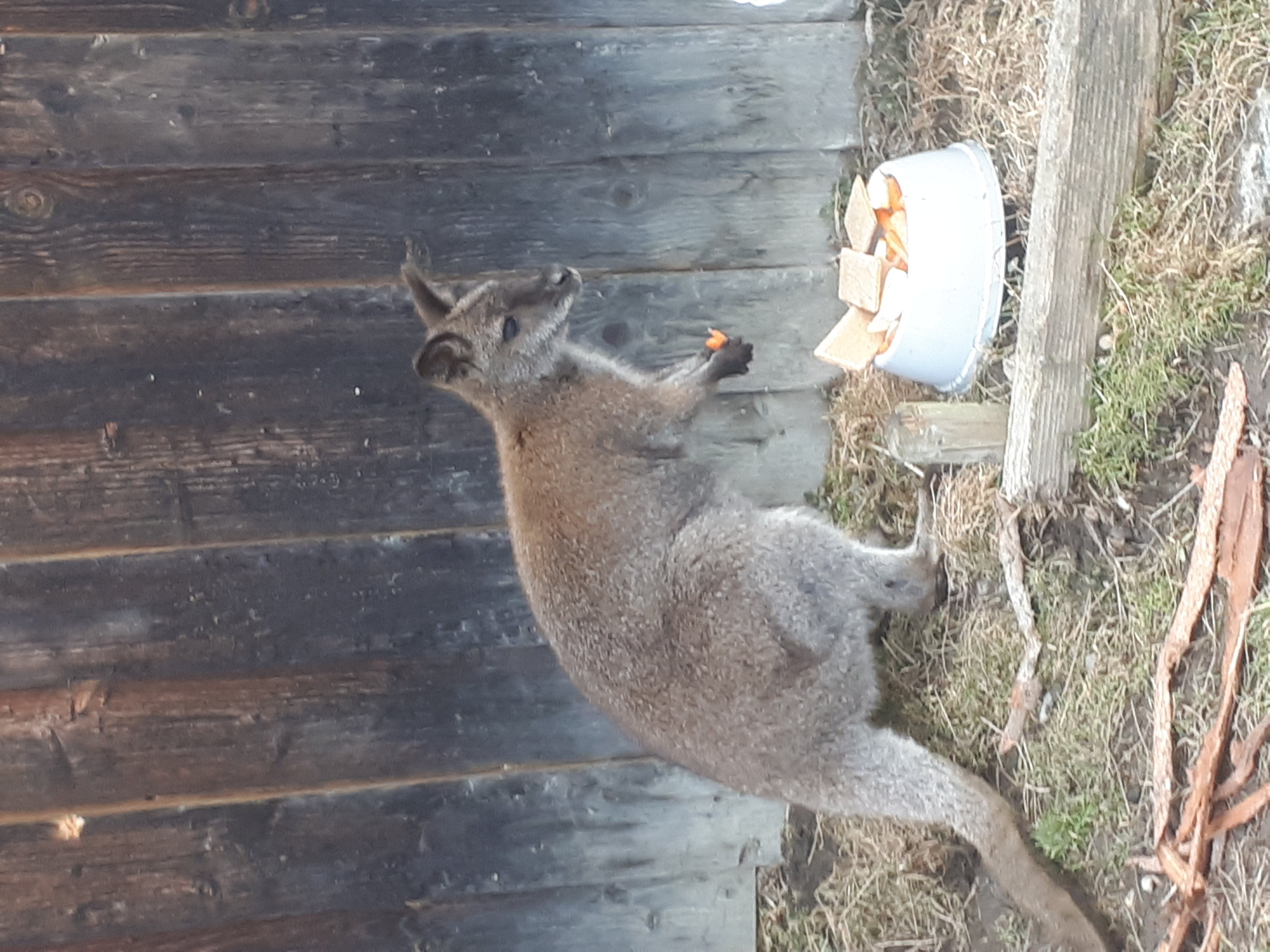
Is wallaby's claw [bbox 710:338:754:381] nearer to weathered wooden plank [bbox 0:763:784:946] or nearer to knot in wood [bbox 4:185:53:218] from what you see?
weathered wooden plank [bbox 0:763:784:946]

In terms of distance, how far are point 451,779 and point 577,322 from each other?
1.81 m

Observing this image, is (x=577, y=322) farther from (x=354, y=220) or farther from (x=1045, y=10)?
(x=1045, y=10)

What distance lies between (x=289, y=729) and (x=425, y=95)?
7.74 feet

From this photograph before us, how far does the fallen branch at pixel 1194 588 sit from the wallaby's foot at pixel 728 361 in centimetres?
142

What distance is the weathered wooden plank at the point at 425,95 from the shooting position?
3662 mm

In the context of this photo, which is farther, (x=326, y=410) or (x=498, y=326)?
(x=326, y=410)

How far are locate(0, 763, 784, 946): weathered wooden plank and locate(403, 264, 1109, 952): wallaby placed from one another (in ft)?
3.11

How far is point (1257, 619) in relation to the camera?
104 inches

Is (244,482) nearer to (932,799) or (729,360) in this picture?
(729,360)

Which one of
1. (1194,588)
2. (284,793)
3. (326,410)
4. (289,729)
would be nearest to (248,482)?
(326,410)

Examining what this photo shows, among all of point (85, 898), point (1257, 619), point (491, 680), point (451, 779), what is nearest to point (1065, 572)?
point (1257, 619)

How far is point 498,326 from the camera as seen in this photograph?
3562 mm

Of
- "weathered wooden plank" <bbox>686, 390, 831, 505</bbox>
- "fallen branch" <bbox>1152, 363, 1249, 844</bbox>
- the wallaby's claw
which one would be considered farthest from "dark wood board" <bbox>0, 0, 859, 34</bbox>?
"fallen branch" <bbox>1152, 363, 1249, 844</bbox>

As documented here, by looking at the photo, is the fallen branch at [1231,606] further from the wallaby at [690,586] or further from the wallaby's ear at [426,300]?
the wallaby's ear at [426,300]
